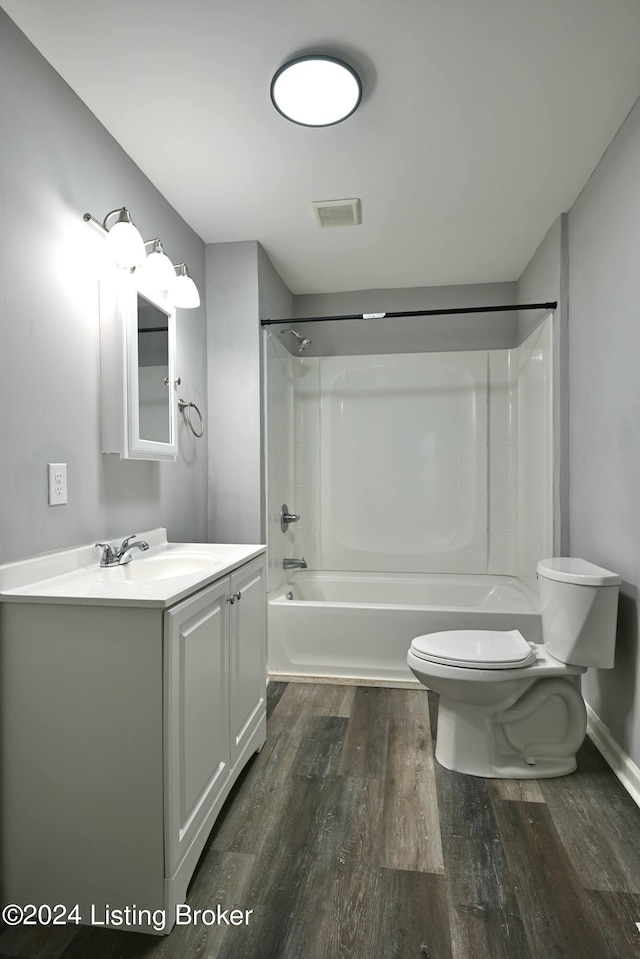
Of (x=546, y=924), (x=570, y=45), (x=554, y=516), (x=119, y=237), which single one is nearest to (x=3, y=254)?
(x=119, y=237)

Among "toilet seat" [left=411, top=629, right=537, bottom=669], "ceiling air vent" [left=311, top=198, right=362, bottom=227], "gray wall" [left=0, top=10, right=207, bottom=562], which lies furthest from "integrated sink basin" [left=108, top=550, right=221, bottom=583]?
"ceiling air vent" [left=311, top=198, right=362, bottom=227]

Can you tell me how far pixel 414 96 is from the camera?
6.13 ft

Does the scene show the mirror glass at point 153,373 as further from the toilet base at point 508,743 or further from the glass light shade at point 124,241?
the toilet base at point 508,743

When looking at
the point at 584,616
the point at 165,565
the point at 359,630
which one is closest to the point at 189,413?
the point at 165,565

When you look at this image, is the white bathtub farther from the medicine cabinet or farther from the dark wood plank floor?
the medicine cabinet

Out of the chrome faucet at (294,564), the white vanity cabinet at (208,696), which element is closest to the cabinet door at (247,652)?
the white vanity cabinet at (208,696)

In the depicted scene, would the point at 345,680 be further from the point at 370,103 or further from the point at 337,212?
the point at 370,103

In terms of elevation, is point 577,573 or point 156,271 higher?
point 156,271

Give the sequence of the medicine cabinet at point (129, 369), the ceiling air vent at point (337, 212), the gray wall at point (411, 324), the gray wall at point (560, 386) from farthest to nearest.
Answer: the gray wall at point (411, 324), the gray wall at point (560, 386), the ceiling air vent at point (337, 212), the medicine cabinet at point (129, 369)

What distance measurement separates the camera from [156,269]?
2.10 metres

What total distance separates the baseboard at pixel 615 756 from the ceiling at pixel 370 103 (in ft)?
7.55

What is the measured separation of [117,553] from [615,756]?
1.99m

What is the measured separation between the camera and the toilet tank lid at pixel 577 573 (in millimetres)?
1980

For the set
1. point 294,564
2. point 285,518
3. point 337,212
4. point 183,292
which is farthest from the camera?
point 294,564
